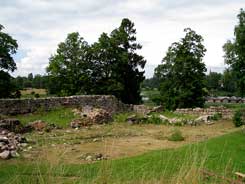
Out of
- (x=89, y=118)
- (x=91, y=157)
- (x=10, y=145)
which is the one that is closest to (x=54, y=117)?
(x=89, y=118)

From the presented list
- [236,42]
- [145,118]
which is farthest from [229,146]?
[236,42]

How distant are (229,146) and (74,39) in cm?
3171

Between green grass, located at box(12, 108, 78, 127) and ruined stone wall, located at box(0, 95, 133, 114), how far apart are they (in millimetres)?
493

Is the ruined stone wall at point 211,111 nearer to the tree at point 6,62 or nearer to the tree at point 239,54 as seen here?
the tree at point 239,54

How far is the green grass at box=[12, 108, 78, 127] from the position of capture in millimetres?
24256

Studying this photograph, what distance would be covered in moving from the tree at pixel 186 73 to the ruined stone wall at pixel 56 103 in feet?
23.3

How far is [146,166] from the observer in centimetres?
971

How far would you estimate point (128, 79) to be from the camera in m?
41.6

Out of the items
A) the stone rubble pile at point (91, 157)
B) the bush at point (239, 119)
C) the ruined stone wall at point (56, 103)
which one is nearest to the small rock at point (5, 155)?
the stone rubble pile at point (91, 157)

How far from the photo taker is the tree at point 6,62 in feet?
117

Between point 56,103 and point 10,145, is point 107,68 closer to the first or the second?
point 56,103

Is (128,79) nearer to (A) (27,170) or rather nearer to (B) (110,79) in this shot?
(B) (110,79)

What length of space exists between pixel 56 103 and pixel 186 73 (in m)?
14.4

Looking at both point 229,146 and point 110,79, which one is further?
point 110,79
